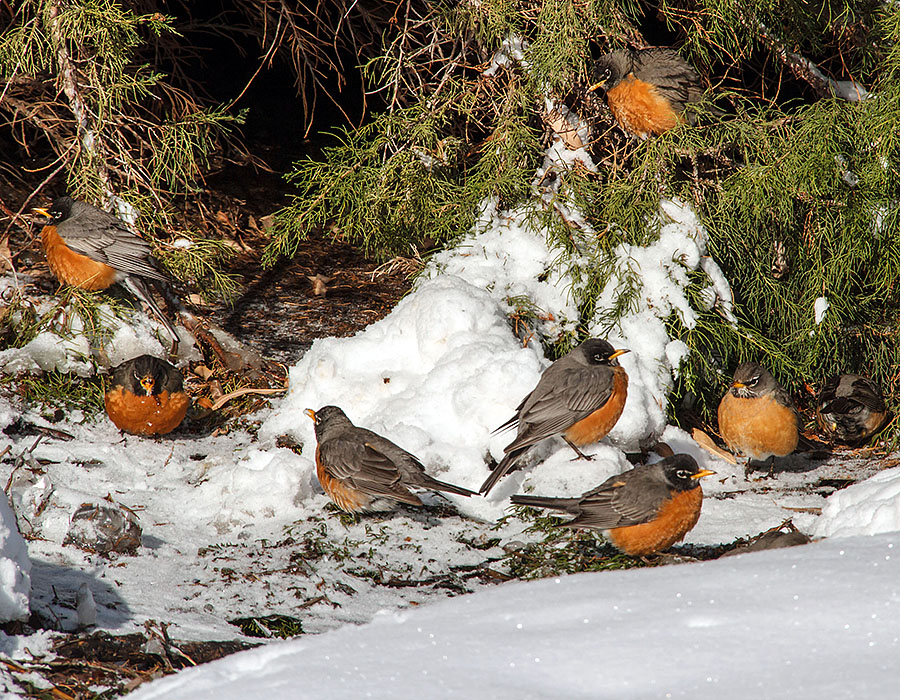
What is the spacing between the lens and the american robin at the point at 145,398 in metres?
5.49

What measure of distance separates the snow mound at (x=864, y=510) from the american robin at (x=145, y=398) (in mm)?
3702

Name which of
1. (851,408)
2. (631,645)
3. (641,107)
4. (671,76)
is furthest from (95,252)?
(851,408)

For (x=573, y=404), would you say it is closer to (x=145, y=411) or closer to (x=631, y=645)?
(x=145, y=411)

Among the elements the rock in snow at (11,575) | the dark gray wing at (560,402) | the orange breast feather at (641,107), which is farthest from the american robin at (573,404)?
the rock in snow at (11,575)

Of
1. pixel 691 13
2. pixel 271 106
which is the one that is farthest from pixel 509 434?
pixel 271 106

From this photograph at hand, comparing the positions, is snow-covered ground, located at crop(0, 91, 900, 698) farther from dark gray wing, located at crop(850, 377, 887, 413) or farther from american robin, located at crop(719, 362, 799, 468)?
dark gray wing, located at crop(850, 377, 887, 413)

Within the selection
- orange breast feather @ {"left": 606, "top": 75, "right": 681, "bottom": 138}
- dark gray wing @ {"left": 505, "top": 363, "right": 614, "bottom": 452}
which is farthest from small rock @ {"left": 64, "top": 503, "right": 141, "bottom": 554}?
orange breast feather @ {"left": 606, "top": 75, "right": 681, "bottom": 138}

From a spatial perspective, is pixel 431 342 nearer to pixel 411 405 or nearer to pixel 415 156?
pixel 411 405

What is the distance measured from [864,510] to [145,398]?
394 centimetres

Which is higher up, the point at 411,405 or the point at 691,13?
the point at 691,13

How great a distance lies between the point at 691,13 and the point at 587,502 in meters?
4.12

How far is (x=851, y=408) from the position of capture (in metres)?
6.08

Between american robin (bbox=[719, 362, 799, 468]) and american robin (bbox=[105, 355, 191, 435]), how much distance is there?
3.38 meters

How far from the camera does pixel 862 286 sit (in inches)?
254
